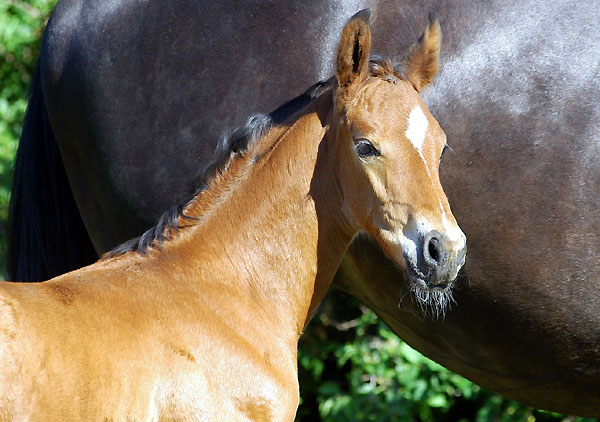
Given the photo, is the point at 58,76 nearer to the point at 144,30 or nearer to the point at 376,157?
the point at 144,30

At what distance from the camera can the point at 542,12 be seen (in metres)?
3.02

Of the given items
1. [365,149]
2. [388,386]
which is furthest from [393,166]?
[388,386]

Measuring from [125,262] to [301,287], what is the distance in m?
0.55

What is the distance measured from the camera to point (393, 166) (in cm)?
252

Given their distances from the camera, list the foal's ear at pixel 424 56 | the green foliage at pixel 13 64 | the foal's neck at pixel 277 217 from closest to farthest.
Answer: the foal's neck at pixel 277 217
the foal's ear at pixel 424 56
the green foliage at pixel 13 64

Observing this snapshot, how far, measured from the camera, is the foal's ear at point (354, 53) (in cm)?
255

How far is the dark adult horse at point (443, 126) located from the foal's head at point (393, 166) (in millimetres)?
446

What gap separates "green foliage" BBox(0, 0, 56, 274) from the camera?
232 inches

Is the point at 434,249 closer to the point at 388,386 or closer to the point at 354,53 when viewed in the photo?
the point at 354,53

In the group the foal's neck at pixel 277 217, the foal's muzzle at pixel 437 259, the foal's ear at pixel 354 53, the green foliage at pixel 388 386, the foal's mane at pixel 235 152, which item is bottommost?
the green foliage at pixel 388 386

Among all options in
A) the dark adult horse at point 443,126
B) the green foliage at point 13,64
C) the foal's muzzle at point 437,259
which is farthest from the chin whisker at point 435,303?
the green foliage at point 13,64

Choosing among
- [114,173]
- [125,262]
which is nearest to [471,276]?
[125,262]

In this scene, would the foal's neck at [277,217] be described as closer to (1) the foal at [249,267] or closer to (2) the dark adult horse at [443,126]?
(1) the foal at [249,267]

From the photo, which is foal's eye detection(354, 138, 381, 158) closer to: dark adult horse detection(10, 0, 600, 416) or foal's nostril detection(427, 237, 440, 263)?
foal's nostril detection(427, 237, 440, 263)
